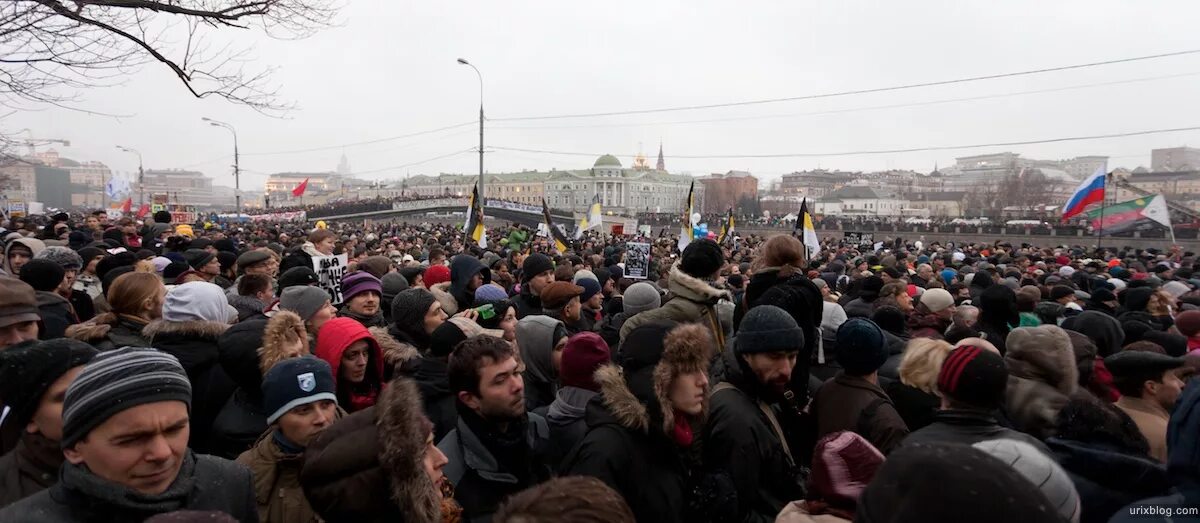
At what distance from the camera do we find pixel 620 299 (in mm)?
6844

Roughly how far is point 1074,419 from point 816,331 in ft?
6.57

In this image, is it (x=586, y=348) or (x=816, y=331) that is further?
(x=816, y=331)

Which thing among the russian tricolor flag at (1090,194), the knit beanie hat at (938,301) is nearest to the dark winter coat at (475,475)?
the knit beanie hat at (938,301)

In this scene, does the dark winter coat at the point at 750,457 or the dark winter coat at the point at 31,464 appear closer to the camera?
the dark winter coat at the point at 31,464

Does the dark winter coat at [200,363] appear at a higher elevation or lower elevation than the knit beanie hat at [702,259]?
lower

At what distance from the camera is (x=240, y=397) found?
10.2 feet

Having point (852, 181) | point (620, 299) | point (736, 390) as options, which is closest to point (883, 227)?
point (620, 299)

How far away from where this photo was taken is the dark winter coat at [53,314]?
4.38 metres

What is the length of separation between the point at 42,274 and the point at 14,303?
1.80 meters

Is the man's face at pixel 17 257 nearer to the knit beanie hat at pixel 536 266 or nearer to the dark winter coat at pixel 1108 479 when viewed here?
the knit beanie hat at pixel 536 266

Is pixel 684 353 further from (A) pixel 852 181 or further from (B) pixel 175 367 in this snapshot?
(A) pixel 852 181

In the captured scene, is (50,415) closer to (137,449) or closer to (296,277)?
(137,449)

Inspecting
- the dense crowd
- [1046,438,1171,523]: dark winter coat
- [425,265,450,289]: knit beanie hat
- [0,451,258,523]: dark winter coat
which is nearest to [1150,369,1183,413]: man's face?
the dense crowd

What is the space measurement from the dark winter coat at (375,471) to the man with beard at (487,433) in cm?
57
